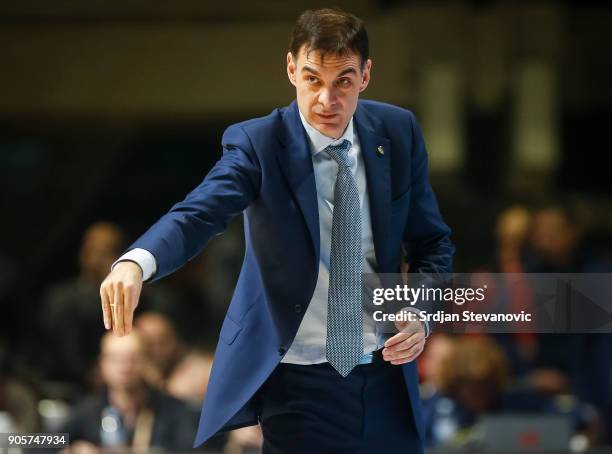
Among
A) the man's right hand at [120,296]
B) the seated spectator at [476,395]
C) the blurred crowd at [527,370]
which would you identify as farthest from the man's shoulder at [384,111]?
the seated spectator at [476,395]

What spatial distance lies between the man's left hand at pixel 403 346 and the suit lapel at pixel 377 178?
164 millimetres

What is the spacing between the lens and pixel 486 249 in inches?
288

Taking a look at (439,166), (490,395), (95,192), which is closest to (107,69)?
(95,192)

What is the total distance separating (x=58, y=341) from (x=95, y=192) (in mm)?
2261

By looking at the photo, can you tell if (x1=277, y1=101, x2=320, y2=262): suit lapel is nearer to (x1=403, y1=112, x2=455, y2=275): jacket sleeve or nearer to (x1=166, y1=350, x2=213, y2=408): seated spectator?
(x1=403, y1=112, x2=455, y2=275): jacket sleeve

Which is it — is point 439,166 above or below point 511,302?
above

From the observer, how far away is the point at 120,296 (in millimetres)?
2469

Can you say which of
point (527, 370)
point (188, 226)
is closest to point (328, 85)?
point (188, 226)

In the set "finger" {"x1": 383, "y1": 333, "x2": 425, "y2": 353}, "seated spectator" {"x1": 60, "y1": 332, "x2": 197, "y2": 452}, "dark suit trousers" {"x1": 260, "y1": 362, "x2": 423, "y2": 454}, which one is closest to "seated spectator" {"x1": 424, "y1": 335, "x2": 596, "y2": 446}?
"seated spectator" {"x1": 60, "y1": 332, "x2": 197, "y2": 452}

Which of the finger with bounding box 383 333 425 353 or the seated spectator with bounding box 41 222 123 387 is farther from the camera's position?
the seated spectator with bounding box 41 222 123 387

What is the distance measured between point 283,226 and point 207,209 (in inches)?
8.1

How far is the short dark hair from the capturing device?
2.78 meters

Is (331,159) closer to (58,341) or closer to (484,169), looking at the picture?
(58,341)

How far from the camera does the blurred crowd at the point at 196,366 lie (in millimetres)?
5246
